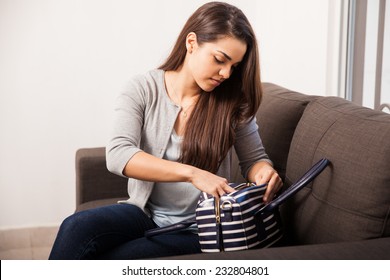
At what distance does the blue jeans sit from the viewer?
53.6 inches

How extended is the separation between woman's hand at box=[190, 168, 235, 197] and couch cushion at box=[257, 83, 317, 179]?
14.8 inches

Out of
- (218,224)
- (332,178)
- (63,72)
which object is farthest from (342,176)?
(63,72)

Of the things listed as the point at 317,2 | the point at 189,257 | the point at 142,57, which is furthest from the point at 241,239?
the point at 142,57

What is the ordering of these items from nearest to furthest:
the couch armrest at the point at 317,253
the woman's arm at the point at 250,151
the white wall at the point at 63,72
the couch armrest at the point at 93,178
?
the couch armrest at the point at 317,253, the woman's arm at the point at 250,151, the couch armrest at the point at 93,178, the white wall at the point at 63,72

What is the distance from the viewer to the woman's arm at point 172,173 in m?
1.32

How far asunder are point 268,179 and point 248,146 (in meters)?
0.21

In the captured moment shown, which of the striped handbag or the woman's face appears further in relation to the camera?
the woman's face

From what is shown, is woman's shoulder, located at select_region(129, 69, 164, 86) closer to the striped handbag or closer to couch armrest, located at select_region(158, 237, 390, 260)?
the striped handbag

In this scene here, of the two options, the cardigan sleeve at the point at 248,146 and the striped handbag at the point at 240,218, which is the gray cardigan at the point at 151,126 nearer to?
the cardigan sleeve at the point at 248,146

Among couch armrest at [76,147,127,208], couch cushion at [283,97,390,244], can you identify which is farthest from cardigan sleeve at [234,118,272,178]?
couch armrest at [76,147,127,208]

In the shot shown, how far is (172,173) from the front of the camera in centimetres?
140

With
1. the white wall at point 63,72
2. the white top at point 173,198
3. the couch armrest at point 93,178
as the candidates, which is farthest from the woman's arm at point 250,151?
the white wall at point 63,72

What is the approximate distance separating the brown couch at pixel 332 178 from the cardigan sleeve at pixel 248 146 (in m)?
0.09
